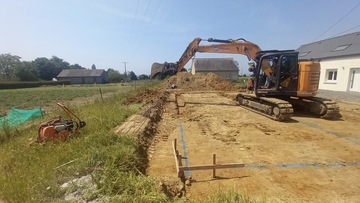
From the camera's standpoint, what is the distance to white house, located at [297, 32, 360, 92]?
61.1 ft

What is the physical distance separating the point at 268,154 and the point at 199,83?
1728 cm

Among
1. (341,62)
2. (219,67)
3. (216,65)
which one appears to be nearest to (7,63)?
(216,65)

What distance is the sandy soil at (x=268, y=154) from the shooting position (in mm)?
3910

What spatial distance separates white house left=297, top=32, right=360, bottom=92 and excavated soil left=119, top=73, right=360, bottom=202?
11398 mm

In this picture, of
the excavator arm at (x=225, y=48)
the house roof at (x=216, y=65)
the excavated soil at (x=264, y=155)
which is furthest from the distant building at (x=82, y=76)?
the excavated soil at (x=264, y=155)

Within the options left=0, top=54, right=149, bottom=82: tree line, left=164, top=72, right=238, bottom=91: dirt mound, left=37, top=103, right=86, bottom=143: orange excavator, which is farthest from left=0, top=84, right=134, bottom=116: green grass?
left=0, top=54, right=149, bottom=82: tree line

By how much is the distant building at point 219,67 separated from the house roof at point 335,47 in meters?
21.8

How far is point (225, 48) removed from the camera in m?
12.3

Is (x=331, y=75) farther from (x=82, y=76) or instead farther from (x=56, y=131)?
(x=82, y=76)

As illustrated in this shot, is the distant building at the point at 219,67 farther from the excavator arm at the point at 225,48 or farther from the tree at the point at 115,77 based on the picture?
the tree at the point at 115,77

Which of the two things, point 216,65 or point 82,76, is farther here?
point 82,76

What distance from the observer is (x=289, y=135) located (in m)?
7.02

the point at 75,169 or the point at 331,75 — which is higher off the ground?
the point at 331,75

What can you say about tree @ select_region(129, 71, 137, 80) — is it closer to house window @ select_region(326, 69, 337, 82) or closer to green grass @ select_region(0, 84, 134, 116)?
green grass @ select_region(0, 84, 134, 116)
